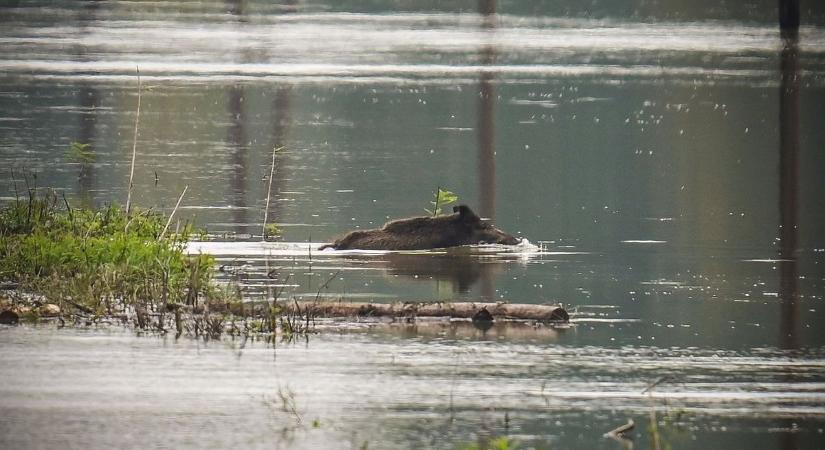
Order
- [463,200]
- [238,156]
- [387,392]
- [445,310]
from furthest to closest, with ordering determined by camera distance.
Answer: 1. [238,156]
2. [463,200]
3. [445,310]
4. [387,392]

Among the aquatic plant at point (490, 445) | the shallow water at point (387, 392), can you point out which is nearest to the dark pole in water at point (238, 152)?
the shallow water at point (387, 392)

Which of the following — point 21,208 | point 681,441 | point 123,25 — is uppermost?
point 123,25

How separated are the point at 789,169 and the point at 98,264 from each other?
17.3m

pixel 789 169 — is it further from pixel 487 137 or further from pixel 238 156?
pixel 238 156

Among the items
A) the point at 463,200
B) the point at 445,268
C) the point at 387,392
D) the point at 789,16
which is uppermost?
the point at 789,16

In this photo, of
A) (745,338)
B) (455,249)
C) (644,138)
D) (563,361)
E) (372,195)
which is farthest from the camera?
(644,138)

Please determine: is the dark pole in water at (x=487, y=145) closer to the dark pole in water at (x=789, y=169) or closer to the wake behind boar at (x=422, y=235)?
the wake behind boar at (x=422, y=235)

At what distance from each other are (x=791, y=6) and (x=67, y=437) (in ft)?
161

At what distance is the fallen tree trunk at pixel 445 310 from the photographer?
15805mm

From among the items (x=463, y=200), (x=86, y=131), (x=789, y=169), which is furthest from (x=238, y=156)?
(x=789, y=169)

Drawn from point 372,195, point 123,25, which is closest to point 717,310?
point 372,195

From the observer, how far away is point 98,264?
1670 cm

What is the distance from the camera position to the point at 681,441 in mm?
Result: 12102

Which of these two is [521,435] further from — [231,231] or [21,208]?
[231,231]
